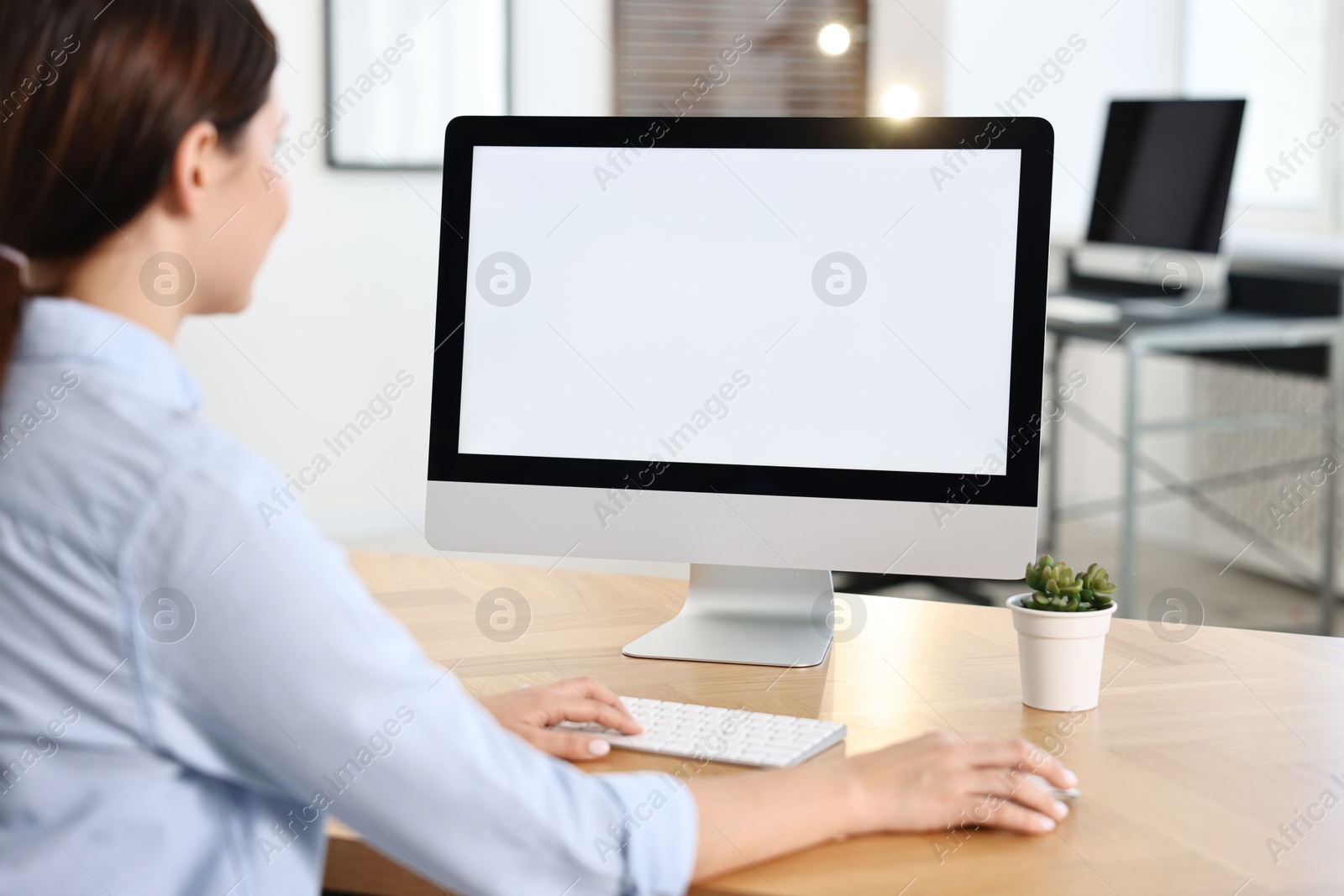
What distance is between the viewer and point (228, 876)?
0.70 metres

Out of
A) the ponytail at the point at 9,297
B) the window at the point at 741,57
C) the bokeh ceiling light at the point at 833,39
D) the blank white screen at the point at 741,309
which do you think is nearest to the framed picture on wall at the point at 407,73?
the window at the point at 741,57

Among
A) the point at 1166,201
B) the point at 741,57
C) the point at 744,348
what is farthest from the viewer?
the point at 741,57

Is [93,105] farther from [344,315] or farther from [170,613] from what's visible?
[344,315]

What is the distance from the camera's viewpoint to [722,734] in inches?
39.2

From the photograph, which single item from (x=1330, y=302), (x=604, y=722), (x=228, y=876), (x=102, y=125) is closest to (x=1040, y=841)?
(x=604, y=722)

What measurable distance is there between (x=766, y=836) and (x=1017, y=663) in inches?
19.0

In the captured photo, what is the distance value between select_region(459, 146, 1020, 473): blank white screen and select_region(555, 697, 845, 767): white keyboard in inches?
10.4

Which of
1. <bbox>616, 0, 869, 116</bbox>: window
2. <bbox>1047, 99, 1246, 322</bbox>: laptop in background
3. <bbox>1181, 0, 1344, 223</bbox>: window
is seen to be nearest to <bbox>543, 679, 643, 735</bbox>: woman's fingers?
<bbox>1047, 99, 1246, 322</bbox>: laptop in background

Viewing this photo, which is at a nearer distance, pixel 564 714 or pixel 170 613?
pixel 170 613

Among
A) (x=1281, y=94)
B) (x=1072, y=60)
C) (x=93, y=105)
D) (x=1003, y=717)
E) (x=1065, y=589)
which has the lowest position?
(x=1003, y=717)

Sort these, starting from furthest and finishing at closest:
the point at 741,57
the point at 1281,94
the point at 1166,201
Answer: the point at 741,57, the point at 1281,94, the point at 1166,201

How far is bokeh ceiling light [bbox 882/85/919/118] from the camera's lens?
474 centimetres

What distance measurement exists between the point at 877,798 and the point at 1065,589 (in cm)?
30


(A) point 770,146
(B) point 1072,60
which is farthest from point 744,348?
(B) point 1072,60
